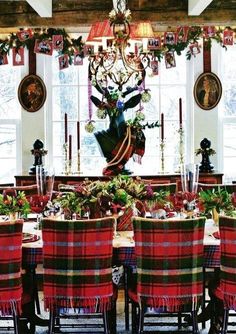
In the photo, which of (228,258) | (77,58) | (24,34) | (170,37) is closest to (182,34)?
(170,37)

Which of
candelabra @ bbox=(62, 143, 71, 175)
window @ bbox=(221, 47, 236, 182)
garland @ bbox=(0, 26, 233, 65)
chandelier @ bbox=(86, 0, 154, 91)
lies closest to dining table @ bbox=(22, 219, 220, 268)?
chandelier @ bbox=(86, 0, 154, 91)

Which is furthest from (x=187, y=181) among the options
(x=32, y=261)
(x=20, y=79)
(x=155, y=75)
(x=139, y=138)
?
(x=20, y=79)

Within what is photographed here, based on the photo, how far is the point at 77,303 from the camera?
3.32 m

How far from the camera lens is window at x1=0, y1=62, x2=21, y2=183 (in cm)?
734

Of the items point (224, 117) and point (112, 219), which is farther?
point (224, 117)

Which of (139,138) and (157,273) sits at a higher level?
(139,138)

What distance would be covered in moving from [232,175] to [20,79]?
282 cm

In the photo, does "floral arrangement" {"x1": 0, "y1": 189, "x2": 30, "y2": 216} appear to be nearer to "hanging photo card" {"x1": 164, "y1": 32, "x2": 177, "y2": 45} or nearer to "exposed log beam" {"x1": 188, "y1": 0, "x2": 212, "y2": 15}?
"exposed log beam" {"x1": 188, "y1": 0, "x2": 212, "y2": 15}

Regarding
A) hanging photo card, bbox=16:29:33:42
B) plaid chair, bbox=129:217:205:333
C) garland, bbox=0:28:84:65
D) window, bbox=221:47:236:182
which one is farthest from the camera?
window, bbox=221:47:236:182

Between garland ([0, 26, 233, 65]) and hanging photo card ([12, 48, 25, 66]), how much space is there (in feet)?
0.15

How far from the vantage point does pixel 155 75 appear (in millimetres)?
6883

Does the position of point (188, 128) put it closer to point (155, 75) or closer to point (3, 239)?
point (155, 75)

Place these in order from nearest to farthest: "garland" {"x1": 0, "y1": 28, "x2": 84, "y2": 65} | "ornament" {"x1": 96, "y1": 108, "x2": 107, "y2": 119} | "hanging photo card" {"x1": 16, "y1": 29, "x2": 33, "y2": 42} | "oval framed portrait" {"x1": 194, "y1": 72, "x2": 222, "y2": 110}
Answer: "ornament" {"x1": 96, "y1": 108, "x2": 107, "y2": 119}, "hanging photo card" {"x1": 16, "y1": 29, "x2": 33, "y2": 42}, "garland" {"x1": 0, "y1": 28, "x2": 84, "y2": 65}, "oval framed portrait" {"x1": 194, "y1": 72, "x2": 222, "y2": 110}

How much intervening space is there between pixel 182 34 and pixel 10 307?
4066 millimetres
